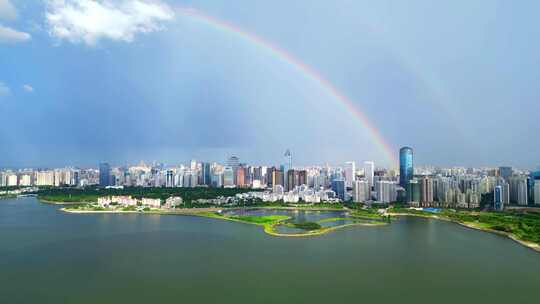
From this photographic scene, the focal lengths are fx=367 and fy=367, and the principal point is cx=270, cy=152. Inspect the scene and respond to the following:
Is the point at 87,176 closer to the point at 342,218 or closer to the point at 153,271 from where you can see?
the point at 342,218

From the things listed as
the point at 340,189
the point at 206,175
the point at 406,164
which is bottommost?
the point at 340,189

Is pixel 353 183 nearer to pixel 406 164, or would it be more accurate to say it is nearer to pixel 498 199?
pixel 406 164

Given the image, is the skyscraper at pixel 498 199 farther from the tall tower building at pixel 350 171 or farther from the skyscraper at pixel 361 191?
the tall tower building at pixel 350 171

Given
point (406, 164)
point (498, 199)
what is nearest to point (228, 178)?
point (406, 164)

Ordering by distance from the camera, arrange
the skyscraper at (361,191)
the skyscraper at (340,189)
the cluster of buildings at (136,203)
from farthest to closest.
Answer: the skyscraper at (340,189)
the skyscraper at (361,191)
the cluster of buildings at (136,203)

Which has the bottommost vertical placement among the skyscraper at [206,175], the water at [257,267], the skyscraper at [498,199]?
the water at [257,267]

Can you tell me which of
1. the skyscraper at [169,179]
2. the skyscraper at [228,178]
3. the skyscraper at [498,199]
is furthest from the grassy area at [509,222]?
the skyscraper at [169,179]
